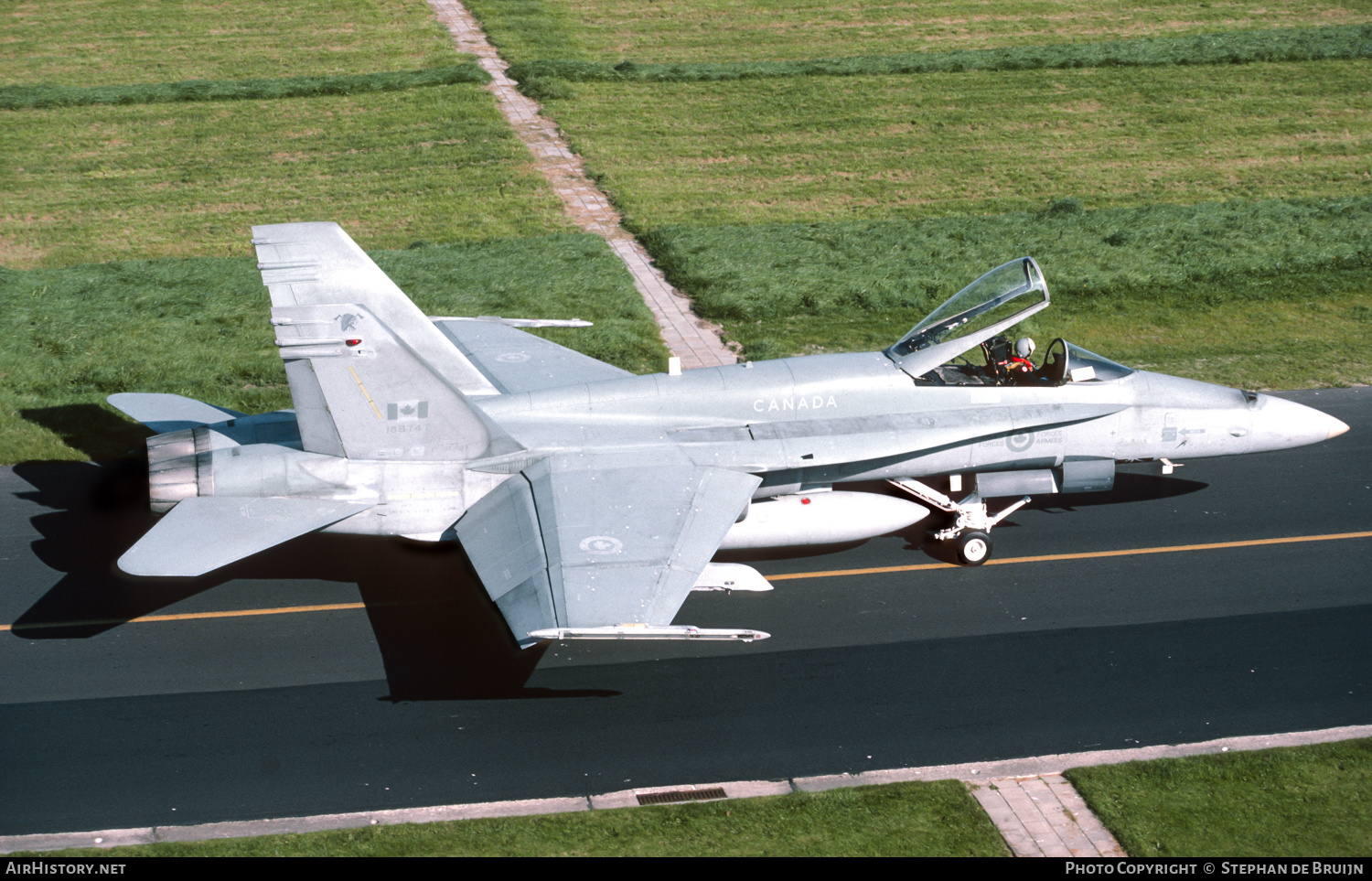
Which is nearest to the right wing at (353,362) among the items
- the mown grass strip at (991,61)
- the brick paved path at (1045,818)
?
the brick paved path at (1045,818)

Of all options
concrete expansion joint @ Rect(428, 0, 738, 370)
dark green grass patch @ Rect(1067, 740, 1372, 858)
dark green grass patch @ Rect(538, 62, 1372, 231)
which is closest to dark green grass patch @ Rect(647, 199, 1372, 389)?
concrete expansion joint @ Rect(428, 0, 738, 370)

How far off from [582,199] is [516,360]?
549 inches

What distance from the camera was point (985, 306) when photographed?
599 inches

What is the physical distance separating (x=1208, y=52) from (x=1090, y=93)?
5609 mm

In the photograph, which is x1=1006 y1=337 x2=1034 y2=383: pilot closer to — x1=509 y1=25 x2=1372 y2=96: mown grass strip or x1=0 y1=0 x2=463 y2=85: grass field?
x1=509 y1=25 x2=1372 y2=96: mown grass strip

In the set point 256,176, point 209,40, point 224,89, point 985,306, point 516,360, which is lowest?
point 256,176

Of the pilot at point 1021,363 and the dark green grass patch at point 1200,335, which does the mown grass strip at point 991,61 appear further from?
the pilot at point 1021,363

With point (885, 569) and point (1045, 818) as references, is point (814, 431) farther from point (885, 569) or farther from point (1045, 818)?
point (1045, 818)

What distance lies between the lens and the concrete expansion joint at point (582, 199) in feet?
73.6

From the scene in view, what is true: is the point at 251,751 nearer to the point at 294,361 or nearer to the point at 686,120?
the point at 294,361

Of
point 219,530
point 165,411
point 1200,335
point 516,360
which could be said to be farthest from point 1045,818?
point 1200,335

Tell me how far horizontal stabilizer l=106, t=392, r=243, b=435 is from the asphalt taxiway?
1.43 metres

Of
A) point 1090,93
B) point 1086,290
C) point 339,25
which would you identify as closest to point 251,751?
point 1086,290

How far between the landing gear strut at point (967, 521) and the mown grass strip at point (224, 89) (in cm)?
2690
